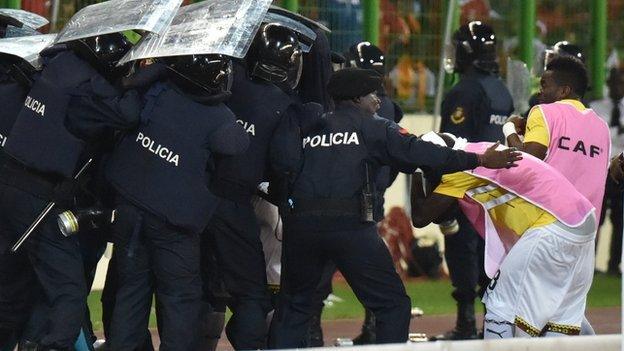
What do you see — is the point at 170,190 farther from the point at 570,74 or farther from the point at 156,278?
the point at 570,74

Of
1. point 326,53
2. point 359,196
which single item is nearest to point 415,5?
point 326,53

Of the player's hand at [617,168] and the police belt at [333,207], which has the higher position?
the police belt at [333,207]

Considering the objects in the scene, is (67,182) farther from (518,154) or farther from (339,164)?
(518,154)

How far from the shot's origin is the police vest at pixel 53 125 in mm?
8852

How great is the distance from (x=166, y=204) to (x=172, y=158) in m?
0.25

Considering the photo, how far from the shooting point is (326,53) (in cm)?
1027

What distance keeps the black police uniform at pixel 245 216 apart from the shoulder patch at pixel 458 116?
272 centimetres

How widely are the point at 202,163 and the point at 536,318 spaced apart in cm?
195

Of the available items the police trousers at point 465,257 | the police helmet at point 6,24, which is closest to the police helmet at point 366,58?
the police trousers at point 465,257

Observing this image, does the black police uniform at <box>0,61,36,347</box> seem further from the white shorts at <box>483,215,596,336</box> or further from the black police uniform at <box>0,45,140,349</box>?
the white shorts at <box>483,215,596,336</box>

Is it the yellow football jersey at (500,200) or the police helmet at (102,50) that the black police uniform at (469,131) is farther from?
the police helmet at (102,50)

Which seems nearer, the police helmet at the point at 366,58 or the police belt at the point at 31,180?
the police belt at the point at 31,180

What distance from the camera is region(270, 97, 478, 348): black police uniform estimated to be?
29.9ft

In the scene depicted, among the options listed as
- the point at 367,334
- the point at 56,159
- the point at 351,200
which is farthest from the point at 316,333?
the point at 56,159
